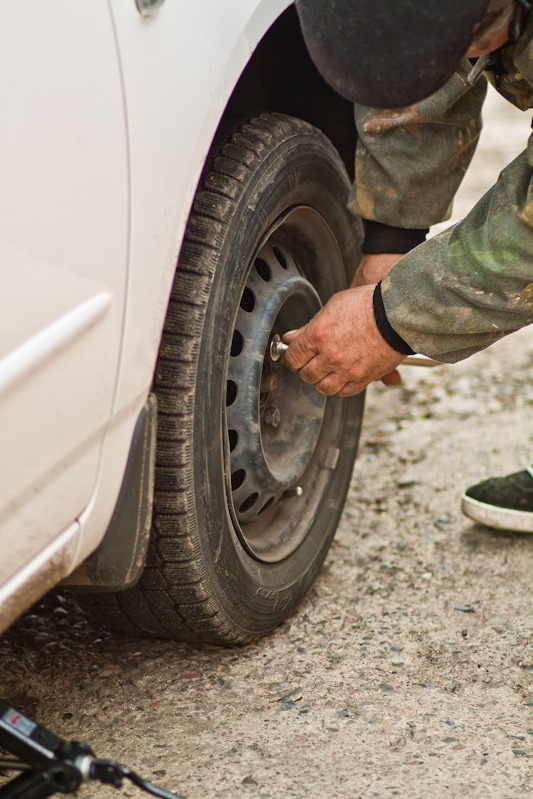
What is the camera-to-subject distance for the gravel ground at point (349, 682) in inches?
58.2

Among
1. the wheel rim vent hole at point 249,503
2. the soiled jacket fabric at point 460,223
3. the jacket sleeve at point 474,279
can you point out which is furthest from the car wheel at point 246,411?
the jacket sleeve at point 474,279

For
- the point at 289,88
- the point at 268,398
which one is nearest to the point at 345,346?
the point at 268,398

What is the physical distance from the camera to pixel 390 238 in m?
2.02

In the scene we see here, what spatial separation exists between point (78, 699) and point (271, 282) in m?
0.84

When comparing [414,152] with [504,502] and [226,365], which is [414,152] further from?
[504,502]

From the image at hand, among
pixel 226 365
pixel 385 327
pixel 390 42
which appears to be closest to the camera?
pixel 390 42

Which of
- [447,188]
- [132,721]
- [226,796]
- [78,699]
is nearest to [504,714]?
[226,796]

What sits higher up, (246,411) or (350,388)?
(246,411)

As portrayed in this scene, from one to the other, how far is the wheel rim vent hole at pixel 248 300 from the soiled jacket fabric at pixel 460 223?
0.83ft

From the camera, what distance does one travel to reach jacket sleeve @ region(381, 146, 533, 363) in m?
1.50

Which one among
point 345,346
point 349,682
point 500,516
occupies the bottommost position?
point 500,516

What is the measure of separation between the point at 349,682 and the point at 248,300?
0.73m

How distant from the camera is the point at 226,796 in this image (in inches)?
55.7

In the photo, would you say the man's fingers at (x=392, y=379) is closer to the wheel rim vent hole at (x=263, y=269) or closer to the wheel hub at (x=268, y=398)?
the wheel hub at (x=268, y=398)
